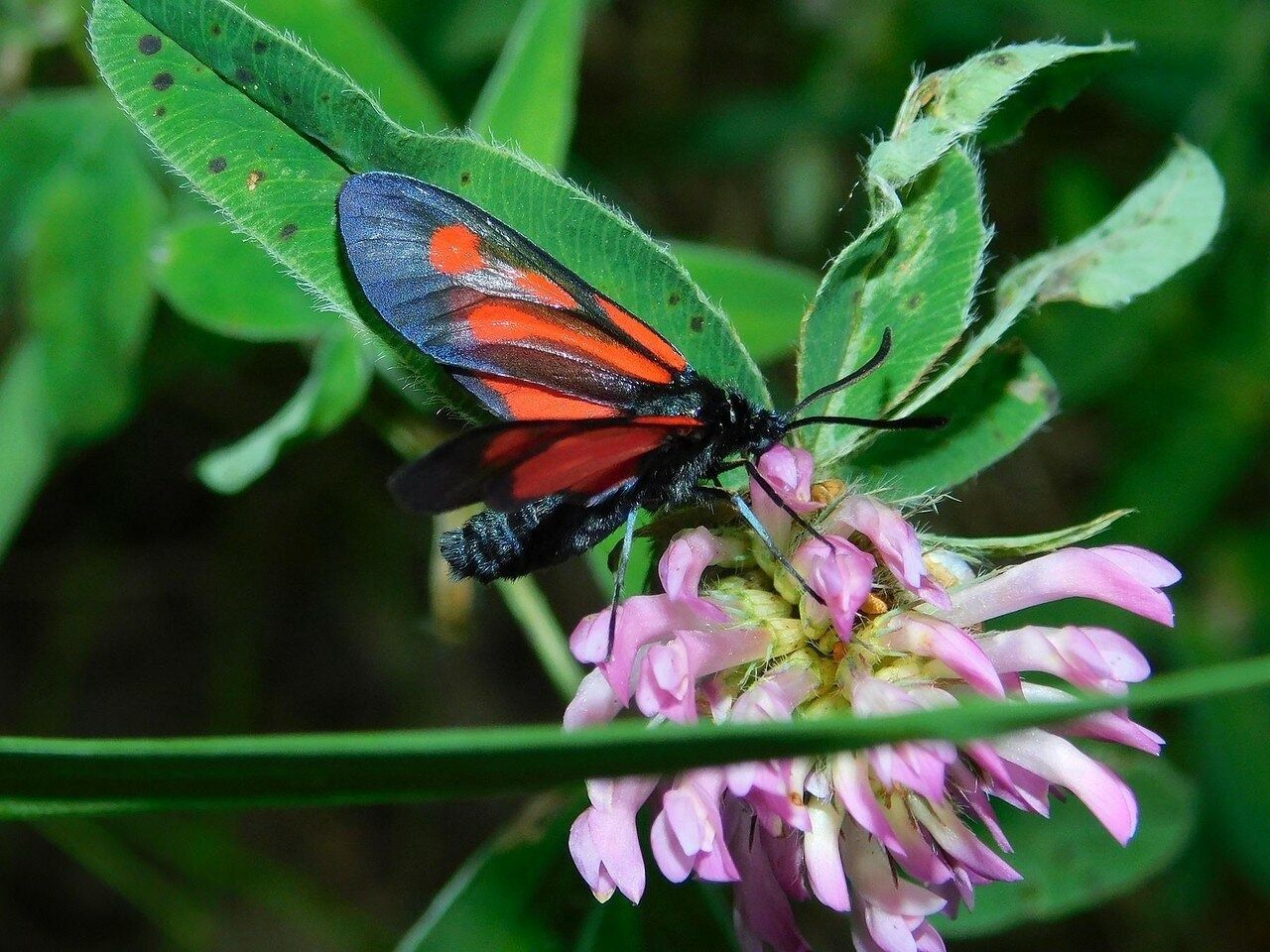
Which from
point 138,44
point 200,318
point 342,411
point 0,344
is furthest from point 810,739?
point 0,344

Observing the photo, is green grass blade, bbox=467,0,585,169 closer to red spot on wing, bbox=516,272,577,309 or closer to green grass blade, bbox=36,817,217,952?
red spot on wing, bbox=516,272,577,309

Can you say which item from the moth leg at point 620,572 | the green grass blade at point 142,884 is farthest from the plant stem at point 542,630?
the green grass blade at point 142,884

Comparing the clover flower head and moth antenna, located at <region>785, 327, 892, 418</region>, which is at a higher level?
moth antenna, located at <region>785, 327, 892, 418</region>

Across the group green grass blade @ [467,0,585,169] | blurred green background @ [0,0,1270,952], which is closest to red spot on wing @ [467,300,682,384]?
green grass blade @ [467,0,585,169]

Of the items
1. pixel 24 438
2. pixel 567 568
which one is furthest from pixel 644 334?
pixel 567 568

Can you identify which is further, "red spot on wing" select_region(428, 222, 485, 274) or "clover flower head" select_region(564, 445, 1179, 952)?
"red spot on wing" select_region(428, 222, 485, 274)

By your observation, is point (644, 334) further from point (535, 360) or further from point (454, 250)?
point (454, 250)
